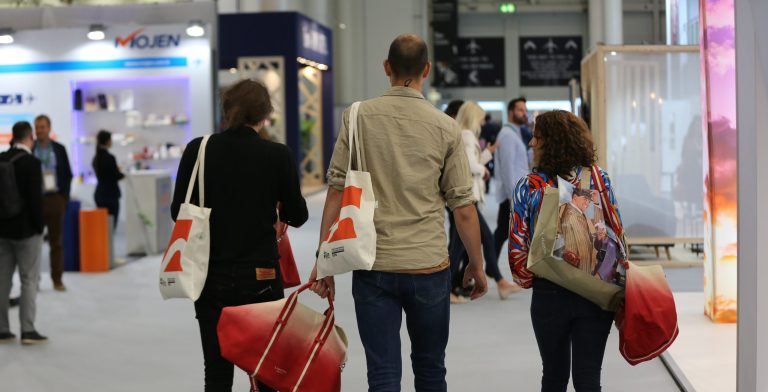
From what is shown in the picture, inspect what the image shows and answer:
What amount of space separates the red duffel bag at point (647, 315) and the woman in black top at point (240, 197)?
42.6 inches

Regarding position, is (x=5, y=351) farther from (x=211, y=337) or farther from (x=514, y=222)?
(x=514, y=222)

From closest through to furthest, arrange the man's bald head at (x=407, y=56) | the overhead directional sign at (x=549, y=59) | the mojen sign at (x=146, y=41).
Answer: the man's bald head at (x=407, y=56) < the mojen sign at (x=146, y=41) < the overhead directional sign at (x=549, y=59)

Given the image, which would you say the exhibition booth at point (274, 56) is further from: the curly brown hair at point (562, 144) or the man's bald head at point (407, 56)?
the man's bald head at point (407, 56)

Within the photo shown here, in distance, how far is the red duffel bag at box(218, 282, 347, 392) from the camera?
3.27 meters

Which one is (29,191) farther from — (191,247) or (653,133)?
(653,133)

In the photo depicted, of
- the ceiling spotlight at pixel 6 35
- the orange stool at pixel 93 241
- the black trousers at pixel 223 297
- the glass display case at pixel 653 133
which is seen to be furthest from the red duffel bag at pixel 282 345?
the ceiling spotlight at pixel 6 35

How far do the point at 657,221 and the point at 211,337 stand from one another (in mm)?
6830

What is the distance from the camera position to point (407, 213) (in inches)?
123

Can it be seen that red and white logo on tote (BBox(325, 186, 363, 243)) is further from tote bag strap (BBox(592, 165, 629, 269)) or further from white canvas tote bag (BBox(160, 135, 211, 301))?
tote bag strap (BBox(592, 165, 629, 269))

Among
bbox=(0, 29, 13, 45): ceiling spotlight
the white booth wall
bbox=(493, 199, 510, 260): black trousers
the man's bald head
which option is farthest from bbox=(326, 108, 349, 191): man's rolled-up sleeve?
bbox=(0, 29, 13, 45): ceiling spotlight

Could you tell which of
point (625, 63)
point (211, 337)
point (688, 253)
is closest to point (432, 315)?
point (211, 337)

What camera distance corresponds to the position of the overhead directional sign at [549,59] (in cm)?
3156

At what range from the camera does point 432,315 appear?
10.3 feet

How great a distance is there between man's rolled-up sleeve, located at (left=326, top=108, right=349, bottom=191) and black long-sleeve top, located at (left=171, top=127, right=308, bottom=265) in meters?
0.29
